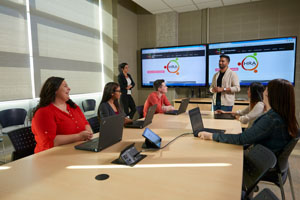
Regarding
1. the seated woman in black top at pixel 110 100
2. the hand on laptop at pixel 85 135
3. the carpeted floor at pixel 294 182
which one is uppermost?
the seated woman in black top at pixel 110 100

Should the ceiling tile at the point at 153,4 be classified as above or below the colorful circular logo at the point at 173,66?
above

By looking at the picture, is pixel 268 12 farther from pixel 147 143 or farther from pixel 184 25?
pixel 147 143

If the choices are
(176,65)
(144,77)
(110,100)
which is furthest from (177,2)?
(110,100)

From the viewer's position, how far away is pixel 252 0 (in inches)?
184

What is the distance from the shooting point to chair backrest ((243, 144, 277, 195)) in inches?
46.7

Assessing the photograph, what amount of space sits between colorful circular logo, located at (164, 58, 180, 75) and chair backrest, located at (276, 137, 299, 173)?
389 centimetres

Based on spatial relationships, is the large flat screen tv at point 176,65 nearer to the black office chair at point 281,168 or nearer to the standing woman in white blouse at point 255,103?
the standing woman in white blouse at point 255,103

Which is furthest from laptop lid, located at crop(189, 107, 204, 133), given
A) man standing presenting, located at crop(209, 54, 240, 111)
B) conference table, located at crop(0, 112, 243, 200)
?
man standing presenting, located at crop(209, 54, 240, 111)

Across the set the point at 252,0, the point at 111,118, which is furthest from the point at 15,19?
the point at 252,0

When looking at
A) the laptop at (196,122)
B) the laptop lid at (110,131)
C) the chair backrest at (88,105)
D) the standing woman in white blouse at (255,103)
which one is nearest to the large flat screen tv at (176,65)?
the chair backrest at (88,105)

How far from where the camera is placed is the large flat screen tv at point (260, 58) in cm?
443

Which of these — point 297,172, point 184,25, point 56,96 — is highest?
point 184,25

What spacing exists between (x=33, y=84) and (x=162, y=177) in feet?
11.0

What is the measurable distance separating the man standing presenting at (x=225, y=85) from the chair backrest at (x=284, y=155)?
2.04 m
